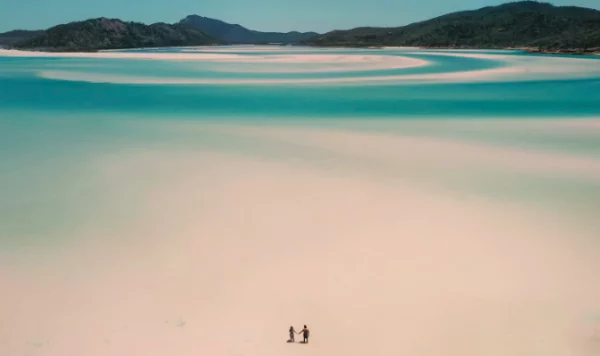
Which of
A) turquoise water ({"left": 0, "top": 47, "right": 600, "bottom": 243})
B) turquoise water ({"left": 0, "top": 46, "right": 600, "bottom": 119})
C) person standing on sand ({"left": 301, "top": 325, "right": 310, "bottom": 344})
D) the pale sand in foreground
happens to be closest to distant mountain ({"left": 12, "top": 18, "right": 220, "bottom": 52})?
turquoise water ({"left": 0, "top": 47, "right": 600, "bottom": 243})

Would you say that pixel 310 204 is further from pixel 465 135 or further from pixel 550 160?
pixel 465 135

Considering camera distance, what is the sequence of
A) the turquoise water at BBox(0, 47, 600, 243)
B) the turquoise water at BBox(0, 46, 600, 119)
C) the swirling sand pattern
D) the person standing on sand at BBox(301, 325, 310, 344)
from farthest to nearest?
the turquoise water at BBox(0, 46, 600, 119) < the turquoise water at BBox(0, 47, 600, 243) < the swirling sand pattern < the person standing on sand at BBox(301, 325, 310, 344)

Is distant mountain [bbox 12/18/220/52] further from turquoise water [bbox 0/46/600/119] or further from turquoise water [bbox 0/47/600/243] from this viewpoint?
turquoise water [bbox 0/46/600/119]

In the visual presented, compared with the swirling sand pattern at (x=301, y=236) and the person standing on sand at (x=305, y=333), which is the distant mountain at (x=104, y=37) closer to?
the swirling sand pattern at (x=301, y=236)

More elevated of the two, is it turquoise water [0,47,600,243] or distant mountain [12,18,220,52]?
distant mountain [12,18,220,52]

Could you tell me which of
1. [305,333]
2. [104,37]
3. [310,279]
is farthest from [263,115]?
[104,37]

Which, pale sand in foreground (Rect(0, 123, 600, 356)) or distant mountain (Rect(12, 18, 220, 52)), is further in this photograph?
distant mountain (Rect(12, 18, 220, 52))
